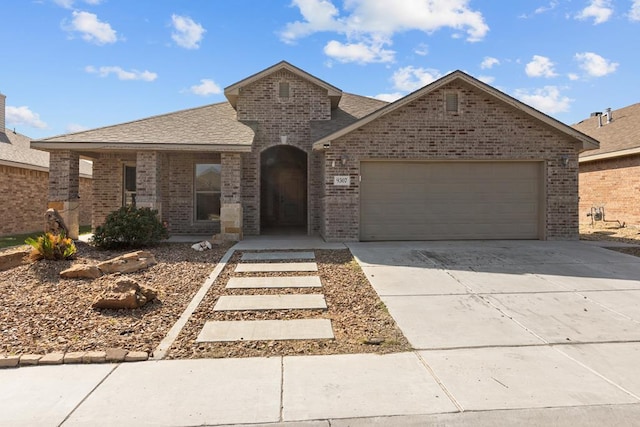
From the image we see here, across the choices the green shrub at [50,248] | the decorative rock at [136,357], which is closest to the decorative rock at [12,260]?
the green shrub at [50,248]

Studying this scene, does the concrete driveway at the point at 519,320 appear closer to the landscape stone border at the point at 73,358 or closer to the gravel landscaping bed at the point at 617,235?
the gravel landscaping bed at the point at 617,235

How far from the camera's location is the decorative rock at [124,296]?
18.4 feet

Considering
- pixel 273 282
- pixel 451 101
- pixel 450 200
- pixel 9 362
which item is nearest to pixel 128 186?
pixel 273 282

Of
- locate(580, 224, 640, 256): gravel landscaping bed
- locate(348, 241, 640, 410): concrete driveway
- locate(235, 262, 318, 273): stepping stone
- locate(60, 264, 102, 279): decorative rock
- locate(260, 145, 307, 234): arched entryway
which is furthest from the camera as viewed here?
locate(260, 145, 307, 234): arched entryway

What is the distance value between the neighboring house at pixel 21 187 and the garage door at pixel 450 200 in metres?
13.7

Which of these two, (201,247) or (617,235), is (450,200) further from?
(201,247)

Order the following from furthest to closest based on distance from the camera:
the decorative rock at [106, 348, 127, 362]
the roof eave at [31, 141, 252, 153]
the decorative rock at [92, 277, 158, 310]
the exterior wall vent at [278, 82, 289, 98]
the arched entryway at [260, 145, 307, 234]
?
the arched entryway at [260, 145, 307, 234] < the exterior wall vent at [278, 82, 289, 98] < the roof eave at [31, 141, 252, 153] < the decorative rock at [92, 277, 158, 310] < the decorative rock at [106, 348, 127, 362]

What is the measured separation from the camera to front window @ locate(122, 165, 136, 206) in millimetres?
14367

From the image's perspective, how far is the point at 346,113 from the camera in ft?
50.2

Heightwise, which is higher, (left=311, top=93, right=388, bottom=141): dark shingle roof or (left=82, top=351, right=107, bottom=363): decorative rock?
(left=311, top=93, right=388, bottom=141): dark shingle roof

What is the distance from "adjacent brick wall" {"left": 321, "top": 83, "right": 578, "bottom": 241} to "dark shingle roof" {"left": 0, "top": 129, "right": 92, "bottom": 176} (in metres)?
12.0

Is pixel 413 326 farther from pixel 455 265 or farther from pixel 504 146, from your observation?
pixel 504 146

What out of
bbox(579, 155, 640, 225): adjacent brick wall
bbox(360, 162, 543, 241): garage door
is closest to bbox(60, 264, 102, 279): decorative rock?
bbox(360, 162, 543, 241): garage door

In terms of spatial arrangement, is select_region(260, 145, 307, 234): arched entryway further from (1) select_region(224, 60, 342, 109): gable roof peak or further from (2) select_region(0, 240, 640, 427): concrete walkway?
(2) select_region(0, 240, 640, 427): concrete walkway
